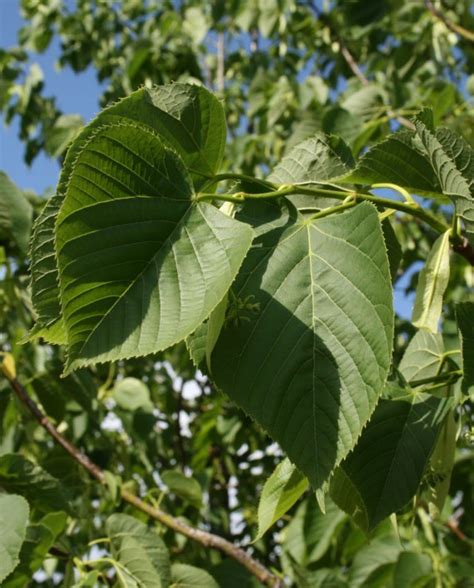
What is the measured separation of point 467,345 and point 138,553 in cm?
77

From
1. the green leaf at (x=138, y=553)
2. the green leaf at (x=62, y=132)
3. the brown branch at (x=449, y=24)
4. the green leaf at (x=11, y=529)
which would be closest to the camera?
the green leaf at (x=11, y=529)

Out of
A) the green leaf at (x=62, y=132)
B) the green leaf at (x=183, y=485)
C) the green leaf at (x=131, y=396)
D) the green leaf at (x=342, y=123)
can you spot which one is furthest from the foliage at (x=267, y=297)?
the green leaf at (x=62, y=132)

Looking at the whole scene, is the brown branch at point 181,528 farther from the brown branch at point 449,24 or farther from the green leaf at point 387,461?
the brown branch at point 449,24

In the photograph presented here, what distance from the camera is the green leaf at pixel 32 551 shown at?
1200 mm

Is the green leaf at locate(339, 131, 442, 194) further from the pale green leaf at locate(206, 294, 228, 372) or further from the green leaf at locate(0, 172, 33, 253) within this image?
the green leaf at locate(0, 172, 33, 253)

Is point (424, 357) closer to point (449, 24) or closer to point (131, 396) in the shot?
point (131, 396)

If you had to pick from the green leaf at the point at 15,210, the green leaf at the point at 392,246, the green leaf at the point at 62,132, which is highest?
the green leaf at the point at 62,132

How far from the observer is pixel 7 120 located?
14.7ft

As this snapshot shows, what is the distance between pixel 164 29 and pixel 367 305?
3741 millimetres

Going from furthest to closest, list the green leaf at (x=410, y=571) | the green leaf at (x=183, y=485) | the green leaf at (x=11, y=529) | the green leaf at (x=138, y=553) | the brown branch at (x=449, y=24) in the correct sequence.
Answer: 1. the brown branch at (x=449, y=24)
2. the green leaf at (x=183, y=485)
3. the green leaf at (x=410, y=571)
4. the green leaf at (x=138, y=553)
5. the green leaf at (x=11, y=529)

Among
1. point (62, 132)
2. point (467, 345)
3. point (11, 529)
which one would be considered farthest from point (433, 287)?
point (62, 132)

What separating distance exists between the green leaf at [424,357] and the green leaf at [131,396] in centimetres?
146

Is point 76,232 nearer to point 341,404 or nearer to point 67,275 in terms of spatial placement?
point 67,275

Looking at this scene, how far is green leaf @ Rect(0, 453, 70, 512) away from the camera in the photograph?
1287 millimetres
